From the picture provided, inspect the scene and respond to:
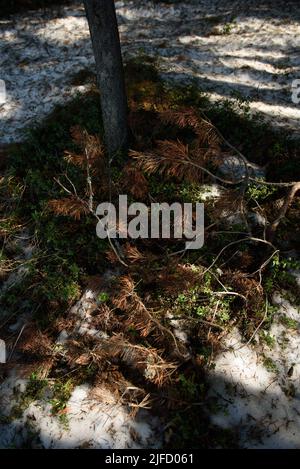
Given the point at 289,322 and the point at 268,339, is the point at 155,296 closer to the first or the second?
the point at 268,339

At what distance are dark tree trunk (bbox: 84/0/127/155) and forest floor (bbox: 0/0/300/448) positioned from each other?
0.57 metres

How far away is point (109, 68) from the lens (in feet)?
17.2

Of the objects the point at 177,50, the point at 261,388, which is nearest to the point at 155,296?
the point at 261,388

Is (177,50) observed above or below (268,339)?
above

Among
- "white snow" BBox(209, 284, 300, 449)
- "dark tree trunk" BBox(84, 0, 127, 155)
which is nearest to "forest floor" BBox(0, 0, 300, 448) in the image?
"white snow" BBox(209, 284, 300, 449)

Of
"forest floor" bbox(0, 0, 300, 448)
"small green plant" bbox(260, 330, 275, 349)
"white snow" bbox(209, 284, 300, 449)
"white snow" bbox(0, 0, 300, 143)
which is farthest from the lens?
"white snow" bbox(0, 0, 300, 143)

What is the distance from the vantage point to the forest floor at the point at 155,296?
165 inches

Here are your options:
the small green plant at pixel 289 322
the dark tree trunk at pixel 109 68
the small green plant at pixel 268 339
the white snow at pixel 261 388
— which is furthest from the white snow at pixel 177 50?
the white snow at pixel 261 388

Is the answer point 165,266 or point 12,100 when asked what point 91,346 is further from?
point 12,100

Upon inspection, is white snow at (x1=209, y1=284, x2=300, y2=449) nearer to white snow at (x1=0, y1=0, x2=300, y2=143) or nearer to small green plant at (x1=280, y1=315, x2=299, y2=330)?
small green plant at (x1=280, y1=315, x2=299, y2=330)

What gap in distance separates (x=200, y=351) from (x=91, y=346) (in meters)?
1.42

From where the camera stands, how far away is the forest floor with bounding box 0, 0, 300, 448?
4180mm

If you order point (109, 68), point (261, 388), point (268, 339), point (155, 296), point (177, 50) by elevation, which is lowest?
point (261, 388)

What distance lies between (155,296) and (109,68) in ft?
11.0
